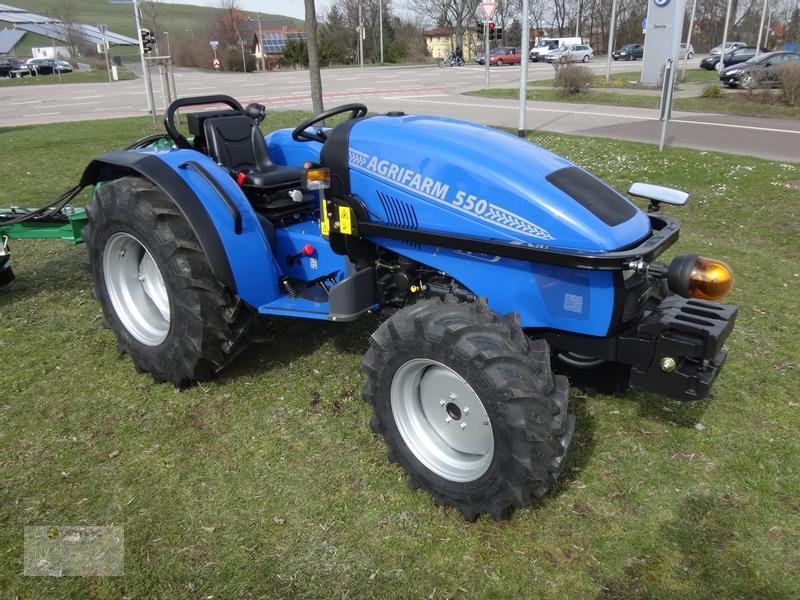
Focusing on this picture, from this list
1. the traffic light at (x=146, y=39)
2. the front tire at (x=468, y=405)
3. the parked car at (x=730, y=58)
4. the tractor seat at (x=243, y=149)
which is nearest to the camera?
the front tire at (x=468, y=405)

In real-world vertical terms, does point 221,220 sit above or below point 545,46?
below

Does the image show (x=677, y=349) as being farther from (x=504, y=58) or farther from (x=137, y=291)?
(x=504, y=58)

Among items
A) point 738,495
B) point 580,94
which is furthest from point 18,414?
point 580,94

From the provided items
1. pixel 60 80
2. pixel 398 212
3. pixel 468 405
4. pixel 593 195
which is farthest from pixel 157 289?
pixel 60 80

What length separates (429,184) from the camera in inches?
114

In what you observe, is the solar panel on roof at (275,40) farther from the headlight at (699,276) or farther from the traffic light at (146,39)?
the headlight at (699,276)

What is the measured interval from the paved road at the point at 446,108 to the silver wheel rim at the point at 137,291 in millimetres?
9557

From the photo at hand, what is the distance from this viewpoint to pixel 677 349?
2564mm

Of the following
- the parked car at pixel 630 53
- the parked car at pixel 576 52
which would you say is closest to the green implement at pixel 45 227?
the parked car at pixel 576 52

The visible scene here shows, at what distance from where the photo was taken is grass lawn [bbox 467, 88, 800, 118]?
50.6 feet

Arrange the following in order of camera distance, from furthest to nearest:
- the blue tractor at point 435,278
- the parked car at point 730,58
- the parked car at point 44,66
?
the parked car at point 44,66 < the parked car at point 730,58 < the blue tractor at point 435,278

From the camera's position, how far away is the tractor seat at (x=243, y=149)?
3768mm

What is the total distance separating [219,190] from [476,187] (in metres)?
1.39

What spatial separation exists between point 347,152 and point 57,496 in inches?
79.9
